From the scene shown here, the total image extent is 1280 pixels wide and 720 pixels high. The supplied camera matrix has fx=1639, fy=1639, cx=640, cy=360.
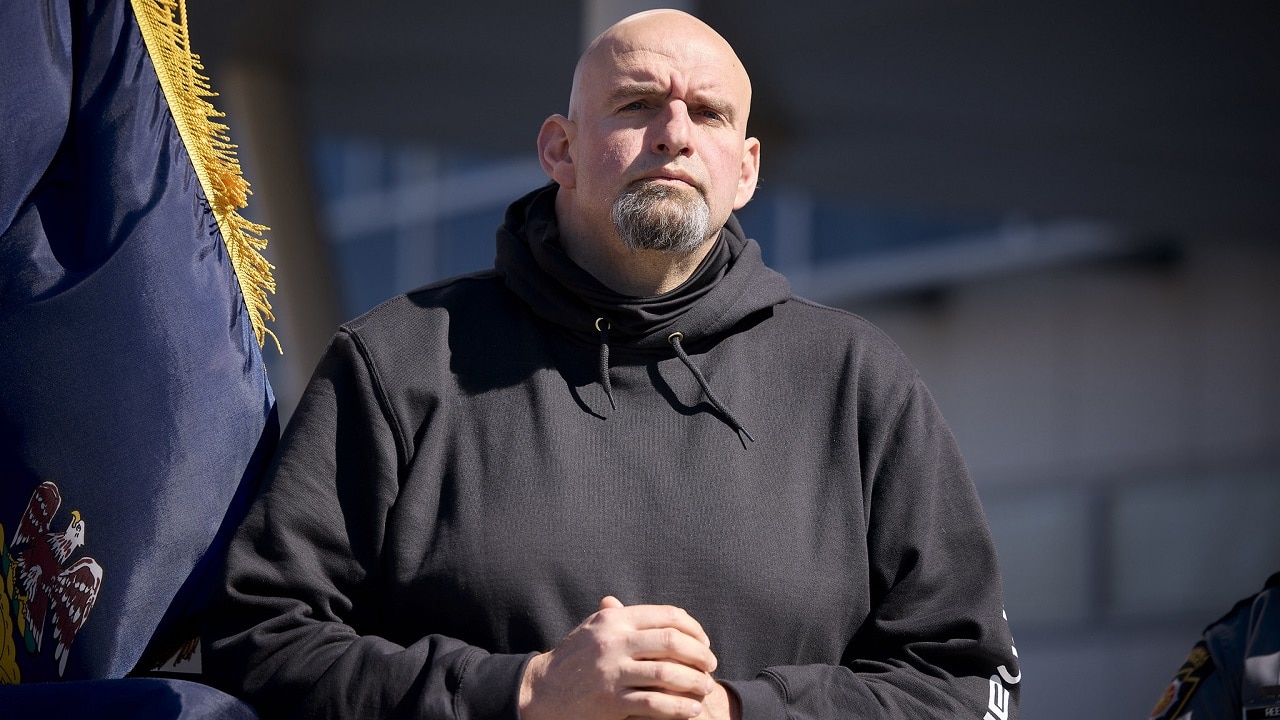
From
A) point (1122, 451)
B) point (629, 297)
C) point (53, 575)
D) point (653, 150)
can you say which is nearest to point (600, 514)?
point (629, 297)

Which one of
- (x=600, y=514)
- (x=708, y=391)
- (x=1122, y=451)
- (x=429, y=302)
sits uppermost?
(x=429, y=302)

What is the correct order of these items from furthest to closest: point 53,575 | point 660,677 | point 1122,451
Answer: point 1122,451, point 53,575, point 660,677

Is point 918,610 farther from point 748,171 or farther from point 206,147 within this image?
point 206,147

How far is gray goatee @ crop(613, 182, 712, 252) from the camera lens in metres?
2.72

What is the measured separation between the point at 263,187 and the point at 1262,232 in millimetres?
6860

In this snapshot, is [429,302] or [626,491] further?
[429,302]

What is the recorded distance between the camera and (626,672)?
2254 millimetres

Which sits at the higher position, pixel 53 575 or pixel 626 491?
pixel 626 491

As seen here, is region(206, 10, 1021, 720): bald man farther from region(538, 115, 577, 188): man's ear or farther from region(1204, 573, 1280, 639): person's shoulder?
region(1204, 573, 1280, 639): person's shoulder

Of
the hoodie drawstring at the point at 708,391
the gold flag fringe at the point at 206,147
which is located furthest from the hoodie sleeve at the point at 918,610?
the gold flag fringe at the point at 206,147

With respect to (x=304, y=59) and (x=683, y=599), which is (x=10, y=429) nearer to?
(x=683, y=599)

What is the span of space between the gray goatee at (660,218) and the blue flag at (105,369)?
69cm

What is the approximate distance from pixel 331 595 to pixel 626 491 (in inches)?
18.9

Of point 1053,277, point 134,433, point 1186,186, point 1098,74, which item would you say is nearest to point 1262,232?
point 1186,186
